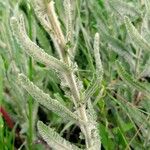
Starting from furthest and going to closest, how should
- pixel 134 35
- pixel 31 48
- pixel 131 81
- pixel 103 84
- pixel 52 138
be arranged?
pixel 103 84, pixel 131 81, pixel 134 35, pixel 52 138, pixel 31 48

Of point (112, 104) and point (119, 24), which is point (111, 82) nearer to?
point (112, 104)

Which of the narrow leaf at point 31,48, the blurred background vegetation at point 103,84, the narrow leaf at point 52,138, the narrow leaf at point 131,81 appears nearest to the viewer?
the narrow leaf at point 31,48

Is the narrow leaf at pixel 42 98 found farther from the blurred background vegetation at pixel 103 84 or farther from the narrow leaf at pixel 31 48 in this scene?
the blurred background vegetation at pixel 103 84

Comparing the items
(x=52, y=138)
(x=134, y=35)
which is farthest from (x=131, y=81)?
(x=52, y=138)

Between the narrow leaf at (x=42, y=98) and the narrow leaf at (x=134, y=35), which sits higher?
the narrow leaf at (x=134, y=35)

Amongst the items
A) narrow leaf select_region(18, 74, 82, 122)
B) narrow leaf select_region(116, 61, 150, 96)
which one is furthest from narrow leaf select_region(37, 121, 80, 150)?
narrow leaf select_region(116, 61, 150, 96)

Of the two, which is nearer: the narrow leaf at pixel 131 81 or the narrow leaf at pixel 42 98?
the narrow leaf at pixel 42 98

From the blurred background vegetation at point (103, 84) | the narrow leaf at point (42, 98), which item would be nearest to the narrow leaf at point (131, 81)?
the blurred background vegetation at point (103, 84)

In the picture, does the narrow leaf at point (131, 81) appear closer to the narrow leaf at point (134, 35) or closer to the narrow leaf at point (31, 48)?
the narrow leaf at point (134, 35)

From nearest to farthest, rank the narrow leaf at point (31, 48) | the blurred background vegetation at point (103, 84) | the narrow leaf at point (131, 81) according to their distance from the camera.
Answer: the narrow leaf at point (31, 48), the narrow leaf at point (131, 81), the blurred background vegetation at point (103, 84)

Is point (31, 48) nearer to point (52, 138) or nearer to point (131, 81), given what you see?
point (52, 138)
